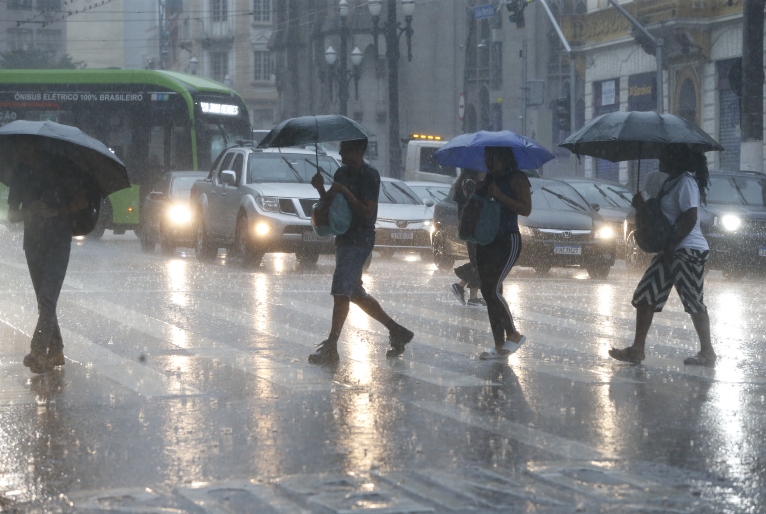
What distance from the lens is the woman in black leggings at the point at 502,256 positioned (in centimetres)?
1064

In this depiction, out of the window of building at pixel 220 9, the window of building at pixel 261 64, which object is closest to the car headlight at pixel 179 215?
the window of building at pixel 261 64

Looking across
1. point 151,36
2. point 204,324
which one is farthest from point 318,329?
point 151,36

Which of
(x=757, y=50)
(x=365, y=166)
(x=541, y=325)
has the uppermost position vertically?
(x=757, y=50)

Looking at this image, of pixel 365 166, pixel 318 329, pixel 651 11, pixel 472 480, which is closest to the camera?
pixel 472 480

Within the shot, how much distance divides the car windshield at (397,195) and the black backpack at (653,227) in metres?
15.0

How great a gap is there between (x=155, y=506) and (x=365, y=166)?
519cm

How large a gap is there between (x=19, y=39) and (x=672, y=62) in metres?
87.7

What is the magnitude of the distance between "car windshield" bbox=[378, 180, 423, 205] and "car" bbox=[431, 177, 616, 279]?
3.24 meters

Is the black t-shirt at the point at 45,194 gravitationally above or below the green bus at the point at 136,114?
below

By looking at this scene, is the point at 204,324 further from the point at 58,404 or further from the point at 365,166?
the point at 58,404

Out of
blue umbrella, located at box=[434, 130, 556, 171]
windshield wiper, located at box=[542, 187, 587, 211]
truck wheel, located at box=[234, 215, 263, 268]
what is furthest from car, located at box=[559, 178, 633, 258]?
blue umbrella, located at box=[434, 130, 556, 171]

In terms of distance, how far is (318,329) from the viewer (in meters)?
13.0

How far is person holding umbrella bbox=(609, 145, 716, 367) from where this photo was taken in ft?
33.8

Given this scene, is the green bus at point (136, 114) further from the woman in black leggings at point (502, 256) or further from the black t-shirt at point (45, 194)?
the black t-shirt at point (45, 194)
